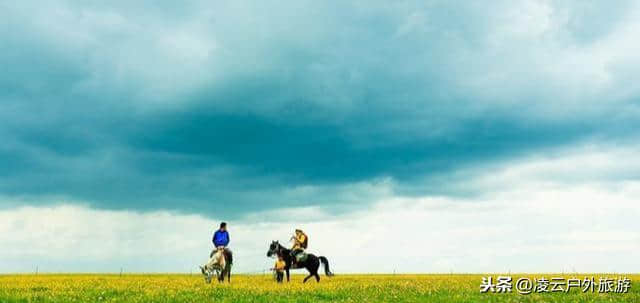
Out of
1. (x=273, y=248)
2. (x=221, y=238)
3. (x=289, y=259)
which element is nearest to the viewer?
(x=273, y=248)

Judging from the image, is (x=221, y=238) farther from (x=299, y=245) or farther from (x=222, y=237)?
(x=299, y=245)

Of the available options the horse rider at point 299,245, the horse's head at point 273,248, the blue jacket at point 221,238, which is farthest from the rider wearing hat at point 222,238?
the horse rider at point 299,245

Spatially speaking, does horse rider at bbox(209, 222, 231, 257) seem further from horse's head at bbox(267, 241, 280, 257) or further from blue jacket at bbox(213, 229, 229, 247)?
horse's head at bbox(267, 241, 280, 257)

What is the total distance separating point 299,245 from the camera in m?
36.9

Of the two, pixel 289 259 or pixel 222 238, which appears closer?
pixel 289 259

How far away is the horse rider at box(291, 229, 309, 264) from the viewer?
36.7 metres

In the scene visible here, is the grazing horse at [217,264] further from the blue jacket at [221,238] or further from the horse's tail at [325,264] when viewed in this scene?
the horse's tail at [325,264]

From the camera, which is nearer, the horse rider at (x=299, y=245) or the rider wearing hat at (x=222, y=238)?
the horse rider at (x=299, y=245)

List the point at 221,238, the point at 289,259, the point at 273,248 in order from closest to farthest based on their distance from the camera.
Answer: the point at 273,248, the point at 289,259, the point at 221,238

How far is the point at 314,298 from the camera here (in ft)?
79.9

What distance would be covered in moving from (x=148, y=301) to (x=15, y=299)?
5662 millimetres

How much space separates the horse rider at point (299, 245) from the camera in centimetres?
3669

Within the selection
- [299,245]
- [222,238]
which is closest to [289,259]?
[299,245]

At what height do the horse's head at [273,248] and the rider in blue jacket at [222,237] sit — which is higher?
the rider in blue jacket at [222,237]
